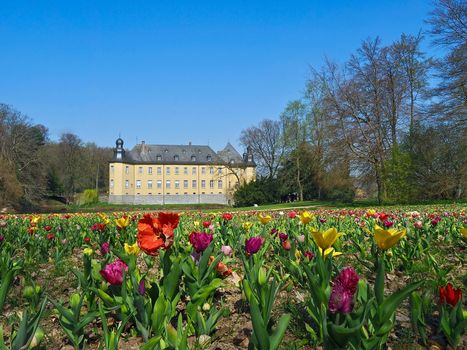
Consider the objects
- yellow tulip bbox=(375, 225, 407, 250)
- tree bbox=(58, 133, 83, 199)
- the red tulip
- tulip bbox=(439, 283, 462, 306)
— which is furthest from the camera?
tree bbox=(58, 133, 83, 199)

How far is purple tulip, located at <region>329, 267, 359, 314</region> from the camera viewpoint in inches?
65.7

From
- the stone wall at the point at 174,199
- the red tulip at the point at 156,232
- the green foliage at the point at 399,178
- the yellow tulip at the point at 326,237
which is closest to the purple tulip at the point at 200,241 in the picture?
the red tulip at the point at 156,232

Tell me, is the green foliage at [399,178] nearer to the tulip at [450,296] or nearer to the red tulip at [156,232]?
the tulip at [450,296]

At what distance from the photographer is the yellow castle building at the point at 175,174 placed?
6950 centimetres

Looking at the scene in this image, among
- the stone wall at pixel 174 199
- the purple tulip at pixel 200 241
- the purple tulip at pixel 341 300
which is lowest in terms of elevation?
the purple tulip at pixel 341 300

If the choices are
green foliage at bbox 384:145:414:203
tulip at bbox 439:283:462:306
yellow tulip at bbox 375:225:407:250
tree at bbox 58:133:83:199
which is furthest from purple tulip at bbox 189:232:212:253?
tree at bbox 58:133:83:199

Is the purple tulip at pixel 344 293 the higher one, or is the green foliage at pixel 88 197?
the green foliage at pixel 88 197

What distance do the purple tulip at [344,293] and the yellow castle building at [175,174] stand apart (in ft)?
219

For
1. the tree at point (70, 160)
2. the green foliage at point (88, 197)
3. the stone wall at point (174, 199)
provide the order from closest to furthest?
1. the green foliage at point (88, 197)
2. the tree at point (70, 160)
3. the stone wall at point (174, 199)

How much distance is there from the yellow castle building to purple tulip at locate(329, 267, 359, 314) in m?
66.7

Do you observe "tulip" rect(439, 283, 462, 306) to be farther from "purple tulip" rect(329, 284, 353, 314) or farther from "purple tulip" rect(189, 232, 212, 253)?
"purple tulip" rect(189, 232, 212, 253)

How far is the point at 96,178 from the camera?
229 feet

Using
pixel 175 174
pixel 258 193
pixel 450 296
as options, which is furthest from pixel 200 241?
pixel 175 174

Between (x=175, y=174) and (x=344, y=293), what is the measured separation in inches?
2838
